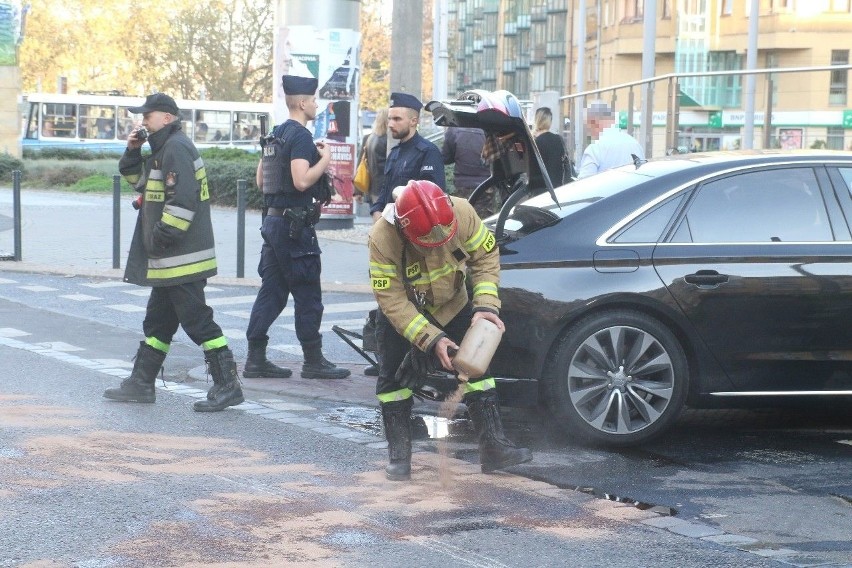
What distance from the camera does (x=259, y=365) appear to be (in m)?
9.18

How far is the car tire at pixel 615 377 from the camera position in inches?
272

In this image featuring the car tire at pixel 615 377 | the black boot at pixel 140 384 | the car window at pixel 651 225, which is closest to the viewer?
the car tire at pixel 615 377

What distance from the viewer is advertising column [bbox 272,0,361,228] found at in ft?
64.3

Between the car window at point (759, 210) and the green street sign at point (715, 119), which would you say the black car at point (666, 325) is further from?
the green street sign at point (715, 119)

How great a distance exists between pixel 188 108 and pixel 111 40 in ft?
33.4

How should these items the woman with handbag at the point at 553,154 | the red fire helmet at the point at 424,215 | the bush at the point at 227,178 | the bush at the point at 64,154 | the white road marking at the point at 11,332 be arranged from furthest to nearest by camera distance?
the bush at the point at 64,154 < the bush at the point at 227,178 < the woman with handbag at the point at 553,154 < the white road marking at the point at 11,332 < the red fire helmet at the point at 424,215

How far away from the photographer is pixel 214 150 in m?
36.7

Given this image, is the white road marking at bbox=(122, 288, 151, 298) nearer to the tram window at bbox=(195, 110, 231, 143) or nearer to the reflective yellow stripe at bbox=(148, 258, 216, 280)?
the reflective yellow stripe at bbox=(148, 258, 216, 280)

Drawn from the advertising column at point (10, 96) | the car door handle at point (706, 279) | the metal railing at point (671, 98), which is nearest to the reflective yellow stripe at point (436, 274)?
the car door handle at point (706, 279)

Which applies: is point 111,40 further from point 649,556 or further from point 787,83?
point 649,556

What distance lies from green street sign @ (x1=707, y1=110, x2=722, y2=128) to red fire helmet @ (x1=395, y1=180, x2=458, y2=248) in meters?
7.97

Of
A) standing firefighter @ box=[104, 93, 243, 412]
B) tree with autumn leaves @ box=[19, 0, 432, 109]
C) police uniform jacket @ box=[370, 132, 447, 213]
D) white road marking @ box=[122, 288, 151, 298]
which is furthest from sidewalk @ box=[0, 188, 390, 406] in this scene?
tree with autumn leaves @ box=[19, 0, 432, 109]

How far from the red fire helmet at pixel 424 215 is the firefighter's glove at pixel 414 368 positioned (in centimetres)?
60

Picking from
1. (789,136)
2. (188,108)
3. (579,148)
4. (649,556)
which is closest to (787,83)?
(789,136)
